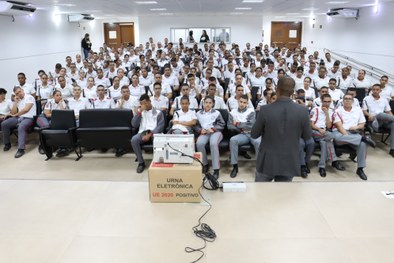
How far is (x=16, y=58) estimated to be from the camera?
10586 mm

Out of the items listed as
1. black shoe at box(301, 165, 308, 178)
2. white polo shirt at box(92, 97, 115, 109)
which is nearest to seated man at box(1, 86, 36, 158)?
white polo shirt at box(92, 97, 115, 109)

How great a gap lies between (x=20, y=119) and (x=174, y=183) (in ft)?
14.7

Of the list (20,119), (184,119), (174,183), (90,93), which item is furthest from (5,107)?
(174,183)

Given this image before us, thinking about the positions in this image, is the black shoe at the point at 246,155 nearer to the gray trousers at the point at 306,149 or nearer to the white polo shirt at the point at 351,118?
the gray trousers at the point at 306,149

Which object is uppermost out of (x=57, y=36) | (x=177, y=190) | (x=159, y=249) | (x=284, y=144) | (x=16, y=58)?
(x=57, y=36)

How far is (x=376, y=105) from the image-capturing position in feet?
18.9

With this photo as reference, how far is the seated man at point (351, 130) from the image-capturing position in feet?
14.6

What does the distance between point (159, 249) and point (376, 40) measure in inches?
431

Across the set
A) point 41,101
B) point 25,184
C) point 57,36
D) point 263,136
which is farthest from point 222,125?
point 57,36

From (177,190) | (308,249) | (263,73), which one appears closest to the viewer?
(308,249)

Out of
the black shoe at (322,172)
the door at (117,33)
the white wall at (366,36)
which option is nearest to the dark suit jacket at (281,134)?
the black shoe at (322,172)

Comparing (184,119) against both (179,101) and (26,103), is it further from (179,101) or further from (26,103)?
(26,103)

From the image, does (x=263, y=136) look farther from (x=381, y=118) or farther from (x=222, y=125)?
(x=381, y=118)

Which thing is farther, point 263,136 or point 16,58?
point 16,58
